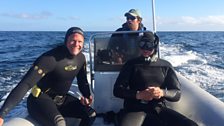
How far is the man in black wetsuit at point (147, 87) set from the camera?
3.15m

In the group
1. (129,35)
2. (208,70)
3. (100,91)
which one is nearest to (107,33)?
(129,35)

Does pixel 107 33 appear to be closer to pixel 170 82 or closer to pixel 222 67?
pixel 170 82

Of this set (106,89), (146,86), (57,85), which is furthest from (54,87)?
(146,86)

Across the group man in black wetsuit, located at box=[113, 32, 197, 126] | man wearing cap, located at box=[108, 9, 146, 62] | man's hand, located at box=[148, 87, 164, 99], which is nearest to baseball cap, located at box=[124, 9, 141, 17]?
man wearing cap, located at box=[108, 9, 146, 62]

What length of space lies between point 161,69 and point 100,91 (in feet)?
2.77

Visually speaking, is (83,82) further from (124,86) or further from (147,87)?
(147,87)

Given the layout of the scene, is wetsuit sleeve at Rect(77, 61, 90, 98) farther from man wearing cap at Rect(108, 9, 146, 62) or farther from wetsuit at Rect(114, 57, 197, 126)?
man wearing cap at Rect(108, 9, 146, 62)

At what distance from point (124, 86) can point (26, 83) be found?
3.04 feet

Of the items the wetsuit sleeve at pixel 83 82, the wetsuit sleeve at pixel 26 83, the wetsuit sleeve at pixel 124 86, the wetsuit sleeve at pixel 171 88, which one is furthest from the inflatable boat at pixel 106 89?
the wetsuit sleeve at pixel 26 83

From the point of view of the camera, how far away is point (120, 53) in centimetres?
386

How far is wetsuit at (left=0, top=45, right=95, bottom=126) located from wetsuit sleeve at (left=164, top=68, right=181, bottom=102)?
2.48 ft

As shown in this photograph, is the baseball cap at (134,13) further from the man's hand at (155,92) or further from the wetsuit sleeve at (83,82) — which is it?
the man's hand at (155,92)

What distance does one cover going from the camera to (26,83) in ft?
9.25

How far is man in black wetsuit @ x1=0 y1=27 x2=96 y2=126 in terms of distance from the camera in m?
2.92
